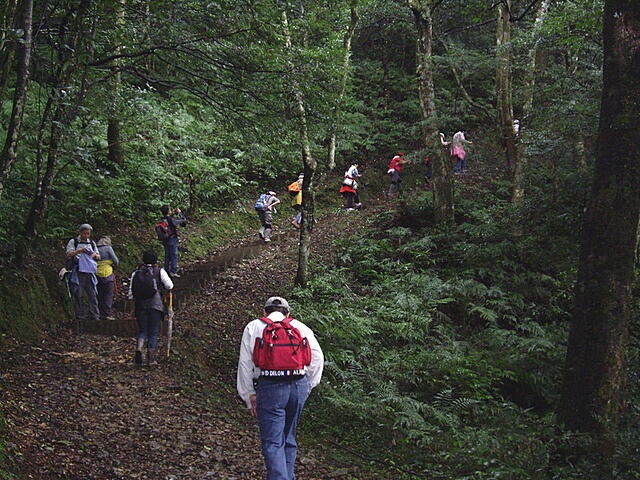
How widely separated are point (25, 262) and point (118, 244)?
3598 mm

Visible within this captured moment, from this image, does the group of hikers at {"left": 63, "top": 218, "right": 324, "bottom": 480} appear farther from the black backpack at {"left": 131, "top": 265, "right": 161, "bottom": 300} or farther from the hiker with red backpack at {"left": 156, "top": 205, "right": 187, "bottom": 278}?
the hiker with red backpack at {"left": 156, "top": 205, "right": 187, "bottom": 278}

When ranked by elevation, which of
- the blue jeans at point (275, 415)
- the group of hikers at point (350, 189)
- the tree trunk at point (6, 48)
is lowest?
the blue jeans at point (275, 415)

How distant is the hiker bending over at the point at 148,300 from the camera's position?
9438mm

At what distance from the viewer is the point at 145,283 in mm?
9430

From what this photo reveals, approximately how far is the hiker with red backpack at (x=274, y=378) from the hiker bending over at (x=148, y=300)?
14.9 ft

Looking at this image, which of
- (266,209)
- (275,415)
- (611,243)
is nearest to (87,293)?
(266,209)

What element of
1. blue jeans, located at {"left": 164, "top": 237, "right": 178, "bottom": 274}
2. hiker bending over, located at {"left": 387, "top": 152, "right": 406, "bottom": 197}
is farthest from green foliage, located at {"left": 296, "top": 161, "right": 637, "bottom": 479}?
hiker bending over, located at {"left": 387, "top": 152, "right": 406, "bottom": 197}

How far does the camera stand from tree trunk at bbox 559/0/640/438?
18.9 ft

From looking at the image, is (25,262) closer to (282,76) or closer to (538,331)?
(282,76)

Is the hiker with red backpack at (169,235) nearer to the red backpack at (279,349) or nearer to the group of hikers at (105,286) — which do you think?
the group of hikers at (105,286)

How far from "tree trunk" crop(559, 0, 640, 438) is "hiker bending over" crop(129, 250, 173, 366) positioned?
6.14 metres

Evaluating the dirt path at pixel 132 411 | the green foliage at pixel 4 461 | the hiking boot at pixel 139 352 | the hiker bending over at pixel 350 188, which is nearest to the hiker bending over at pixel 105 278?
the dirt path at pixel 132 411

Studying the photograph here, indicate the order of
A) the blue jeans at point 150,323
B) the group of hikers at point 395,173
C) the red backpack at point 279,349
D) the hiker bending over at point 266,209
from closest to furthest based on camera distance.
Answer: the red backpack at point 279,349
the blue jeans at point 150,323
the hiker bending over at point 266,209
the group of hikers at point 395,173

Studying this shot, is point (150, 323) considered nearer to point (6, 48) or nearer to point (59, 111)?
point (59, 111)
